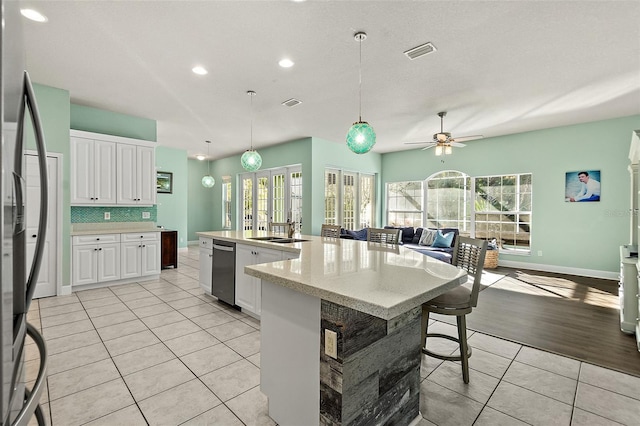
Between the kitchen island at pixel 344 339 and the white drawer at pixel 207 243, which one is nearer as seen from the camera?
the kitchen island at pixel 344 339

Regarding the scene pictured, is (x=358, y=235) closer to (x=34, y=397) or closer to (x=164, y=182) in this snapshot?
(x=164, y=182)

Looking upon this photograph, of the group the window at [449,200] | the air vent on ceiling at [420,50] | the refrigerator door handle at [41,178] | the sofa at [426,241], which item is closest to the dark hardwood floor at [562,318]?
the sofa at [426,241]

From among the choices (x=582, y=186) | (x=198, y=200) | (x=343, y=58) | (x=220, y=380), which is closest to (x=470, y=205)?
(x=582, y=186)

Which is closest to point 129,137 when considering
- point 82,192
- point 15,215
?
point 82,192

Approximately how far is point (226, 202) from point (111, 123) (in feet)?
15.8

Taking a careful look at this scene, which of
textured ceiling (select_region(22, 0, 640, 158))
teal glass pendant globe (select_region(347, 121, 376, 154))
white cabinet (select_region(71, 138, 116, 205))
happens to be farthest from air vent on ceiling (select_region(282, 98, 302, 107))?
white cabinet (select_region(71, 138, 116, 205))

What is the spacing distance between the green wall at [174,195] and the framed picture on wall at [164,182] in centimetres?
8

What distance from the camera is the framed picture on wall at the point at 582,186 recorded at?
5.48m

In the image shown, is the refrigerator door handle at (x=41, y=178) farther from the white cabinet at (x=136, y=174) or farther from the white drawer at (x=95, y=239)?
the white cabinet at (x=136, y=174)

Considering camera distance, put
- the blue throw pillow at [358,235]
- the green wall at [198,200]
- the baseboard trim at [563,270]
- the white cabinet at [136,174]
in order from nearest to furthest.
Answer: the white cabinet at [136,174]
the baseboard trim at [563,270]
the blue throw pillow at [358,235]
the green wall at [198,200]

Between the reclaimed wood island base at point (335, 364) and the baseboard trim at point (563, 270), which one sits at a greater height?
the reclaimed wood island base at point (335, 364)

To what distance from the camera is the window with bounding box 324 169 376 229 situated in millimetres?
7340

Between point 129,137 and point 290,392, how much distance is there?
5.32m

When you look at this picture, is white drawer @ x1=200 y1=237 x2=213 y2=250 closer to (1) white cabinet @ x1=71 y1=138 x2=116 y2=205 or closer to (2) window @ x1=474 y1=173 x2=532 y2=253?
(1) white cabinet @ x1=71 y1=138 x2=116 y2=205
